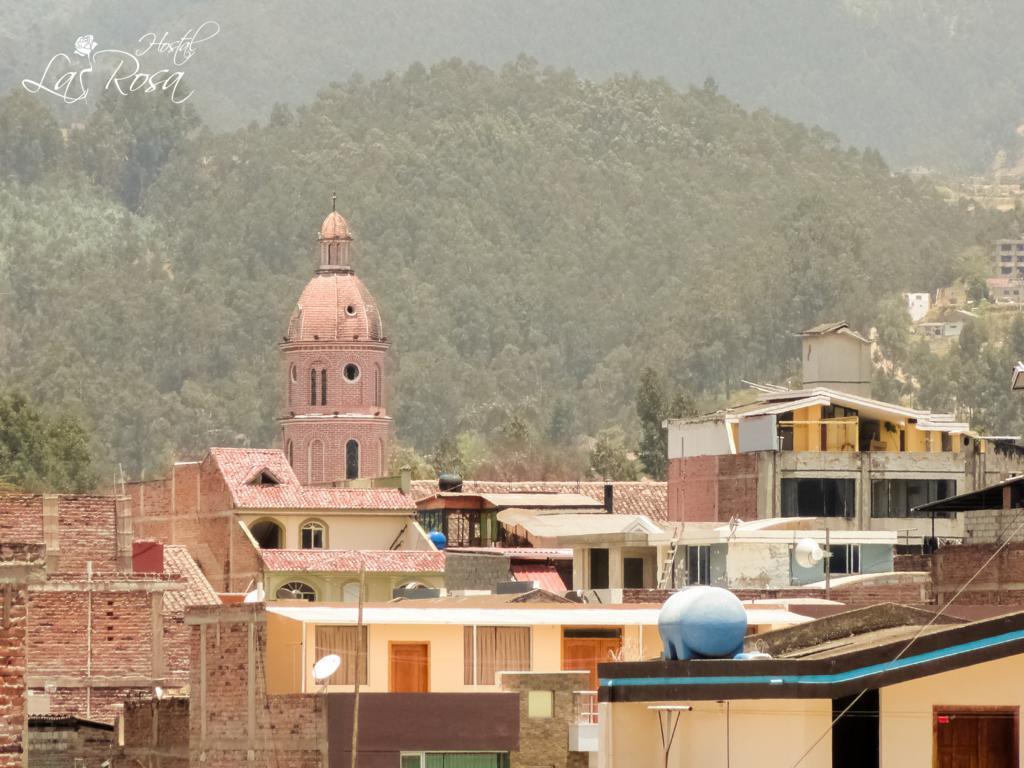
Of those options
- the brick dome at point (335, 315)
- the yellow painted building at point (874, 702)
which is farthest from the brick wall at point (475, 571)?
the brick dome at point (335, 315)

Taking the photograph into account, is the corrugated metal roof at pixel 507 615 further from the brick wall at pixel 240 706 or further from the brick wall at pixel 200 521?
the brick wall at pixel 200 521

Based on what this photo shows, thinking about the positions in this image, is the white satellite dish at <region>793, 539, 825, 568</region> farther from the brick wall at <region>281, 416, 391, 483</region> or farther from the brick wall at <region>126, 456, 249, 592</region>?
the brick wall at <region>281, 416, 391, 483</region>

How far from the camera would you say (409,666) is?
32844mm

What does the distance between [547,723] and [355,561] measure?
1261 inches

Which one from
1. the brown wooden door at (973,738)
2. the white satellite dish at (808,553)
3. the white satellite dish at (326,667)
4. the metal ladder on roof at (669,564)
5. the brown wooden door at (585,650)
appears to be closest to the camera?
the brown wooden door at (973,738)

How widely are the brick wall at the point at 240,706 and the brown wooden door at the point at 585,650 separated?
11.8 feet

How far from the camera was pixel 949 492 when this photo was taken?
2810 inches

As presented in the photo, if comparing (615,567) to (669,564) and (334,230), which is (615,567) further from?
(334,230)

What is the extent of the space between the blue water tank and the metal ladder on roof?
34655 millimetres

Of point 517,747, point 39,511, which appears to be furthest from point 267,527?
point 517,747

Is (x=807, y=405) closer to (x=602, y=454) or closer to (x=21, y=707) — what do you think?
(x=21, y=707)

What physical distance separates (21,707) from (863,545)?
40.4 meters

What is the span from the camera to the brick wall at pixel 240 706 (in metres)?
31.5

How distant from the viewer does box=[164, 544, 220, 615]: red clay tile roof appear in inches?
1980
